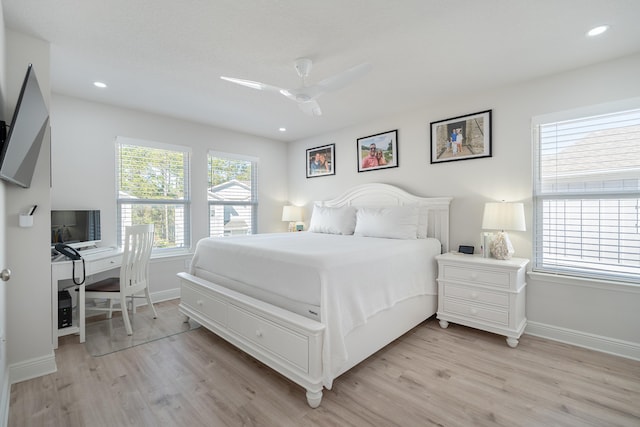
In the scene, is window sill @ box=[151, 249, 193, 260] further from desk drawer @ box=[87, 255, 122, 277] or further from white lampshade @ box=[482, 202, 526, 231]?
white lampshade @ box=[482, 202, 526, 231]

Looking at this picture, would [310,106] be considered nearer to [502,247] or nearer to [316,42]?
[316,42]

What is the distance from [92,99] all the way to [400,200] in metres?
3.86

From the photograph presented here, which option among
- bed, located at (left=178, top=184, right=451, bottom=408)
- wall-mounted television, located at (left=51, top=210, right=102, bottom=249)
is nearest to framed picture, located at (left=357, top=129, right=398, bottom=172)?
bed, located at (left=178, top=184, right=451, bottom=408)

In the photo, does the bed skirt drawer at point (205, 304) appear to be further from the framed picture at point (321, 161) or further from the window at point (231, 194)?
the framed picture at point (321, 161)

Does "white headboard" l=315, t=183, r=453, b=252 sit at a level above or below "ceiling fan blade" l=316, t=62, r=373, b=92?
below

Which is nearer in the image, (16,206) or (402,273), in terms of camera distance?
(16,206)

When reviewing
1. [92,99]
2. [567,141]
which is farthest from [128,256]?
[567,141]

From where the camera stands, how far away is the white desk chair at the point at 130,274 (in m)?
2.80

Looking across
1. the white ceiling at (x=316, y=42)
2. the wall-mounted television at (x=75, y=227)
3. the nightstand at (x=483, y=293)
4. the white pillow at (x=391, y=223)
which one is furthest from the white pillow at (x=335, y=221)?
the wall-mounted television at (x=75, y=227)

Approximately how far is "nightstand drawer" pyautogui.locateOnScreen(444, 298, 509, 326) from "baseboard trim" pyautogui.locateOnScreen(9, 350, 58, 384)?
11.1ft

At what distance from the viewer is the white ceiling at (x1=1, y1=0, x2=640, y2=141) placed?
184cm

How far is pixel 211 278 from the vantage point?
285 cm

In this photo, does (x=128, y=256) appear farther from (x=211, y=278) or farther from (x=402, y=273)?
(x=402, y=273)

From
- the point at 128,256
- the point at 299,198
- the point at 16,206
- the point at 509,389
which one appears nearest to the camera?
the point at 509,389
